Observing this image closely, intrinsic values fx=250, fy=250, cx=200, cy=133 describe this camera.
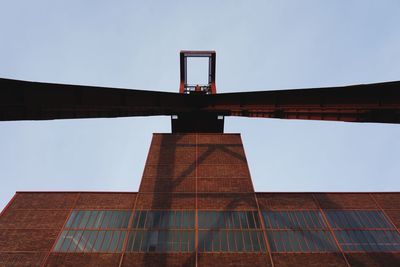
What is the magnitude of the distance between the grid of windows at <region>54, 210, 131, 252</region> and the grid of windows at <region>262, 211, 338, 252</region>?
7.78 m

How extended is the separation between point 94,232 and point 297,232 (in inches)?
420

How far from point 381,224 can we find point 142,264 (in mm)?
12971

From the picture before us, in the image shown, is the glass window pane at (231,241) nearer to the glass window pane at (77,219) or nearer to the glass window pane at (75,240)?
the glass window pane at (75,240)

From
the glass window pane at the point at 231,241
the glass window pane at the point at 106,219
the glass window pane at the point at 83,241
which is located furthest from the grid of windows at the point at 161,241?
the glass window pane at the point at 83,241

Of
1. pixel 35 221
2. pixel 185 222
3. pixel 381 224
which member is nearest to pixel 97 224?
pixel 35 221

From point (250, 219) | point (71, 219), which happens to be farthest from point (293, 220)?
point (71, 219)

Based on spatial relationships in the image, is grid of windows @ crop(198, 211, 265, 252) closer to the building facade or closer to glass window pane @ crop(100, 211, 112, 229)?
the building facade

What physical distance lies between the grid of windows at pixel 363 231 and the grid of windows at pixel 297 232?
2.20 ft

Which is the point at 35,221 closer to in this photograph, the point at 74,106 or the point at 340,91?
the point at 74,106

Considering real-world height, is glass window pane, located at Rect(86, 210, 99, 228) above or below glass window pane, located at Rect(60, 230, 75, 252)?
above

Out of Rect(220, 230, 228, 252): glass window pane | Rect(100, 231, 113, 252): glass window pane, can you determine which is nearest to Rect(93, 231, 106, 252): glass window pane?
Rect(100, 231, 113, 252): glass window pane

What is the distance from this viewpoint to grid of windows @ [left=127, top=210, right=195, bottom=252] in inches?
483

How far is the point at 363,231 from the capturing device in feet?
44.0

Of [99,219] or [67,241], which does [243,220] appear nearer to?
[99,219]
